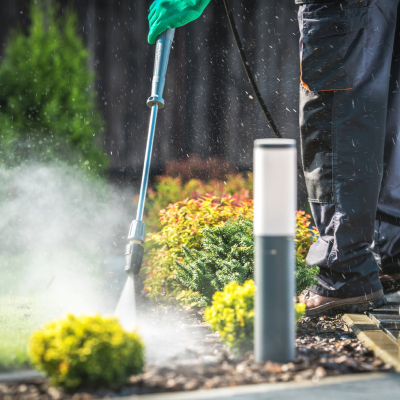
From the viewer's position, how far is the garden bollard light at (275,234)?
1.48 m

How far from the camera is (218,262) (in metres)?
2.54

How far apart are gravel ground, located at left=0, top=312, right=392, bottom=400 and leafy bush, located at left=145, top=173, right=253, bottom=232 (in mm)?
1849

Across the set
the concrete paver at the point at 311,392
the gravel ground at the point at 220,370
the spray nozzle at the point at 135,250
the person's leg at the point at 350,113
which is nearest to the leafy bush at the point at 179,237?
the spray nozzle at the point at 135,250

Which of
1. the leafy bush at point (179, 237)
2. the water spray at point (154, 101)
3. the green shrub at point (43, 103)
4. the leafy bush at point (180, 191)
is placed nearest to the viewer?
the water spray at point (154, 101)

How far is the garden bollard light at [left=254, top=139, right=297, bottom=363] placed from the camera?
148 centimetres

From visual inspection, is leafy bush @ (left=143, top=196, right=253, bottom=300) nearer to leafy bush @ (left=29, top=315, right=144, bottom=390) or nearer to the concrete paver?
leafy bush @ (left=29, top=315, right=144, bottom=390)

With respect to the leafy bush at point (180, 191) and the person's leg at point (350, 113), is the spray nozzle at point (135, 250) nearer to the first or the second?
the person's leg at point (350, 113)

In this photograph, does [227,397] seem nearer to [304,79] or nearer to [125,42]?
[304,79]

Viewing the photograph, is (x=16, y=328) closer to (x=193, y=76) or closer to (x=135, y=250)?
(x=135, y=250)

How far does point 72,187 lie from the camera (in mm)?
4297

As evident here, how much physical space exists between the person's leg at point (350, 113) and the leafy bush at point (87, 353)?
1318 mm

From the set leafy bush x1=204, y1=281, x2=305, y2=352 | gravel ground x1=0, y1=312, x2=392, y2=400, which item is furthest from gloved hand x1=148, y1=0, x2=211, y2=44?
gravel ground x1=0, y1=312, x2=392, y2=400

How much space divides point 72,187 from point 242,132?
5.74 feet

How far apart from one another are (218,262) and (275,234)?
3.58ft
